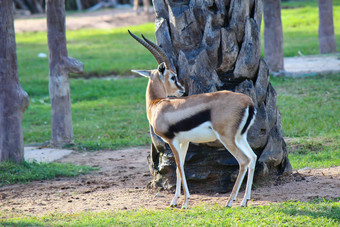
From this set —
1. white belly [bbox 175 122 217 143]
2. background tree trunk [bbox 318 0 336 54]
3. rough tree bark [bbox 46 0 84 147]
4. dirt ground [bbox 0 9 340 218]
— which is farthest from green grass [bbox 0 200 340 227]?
background tree trunk [bbox 318 0 336 54]

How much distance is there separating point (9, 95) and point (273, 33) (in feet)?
25.0

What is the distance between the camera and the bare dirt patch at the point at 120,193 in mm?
5320

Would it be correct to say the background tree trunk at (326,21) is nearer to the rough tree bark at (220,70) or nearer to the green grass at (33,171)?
the rough tree bark at (220,70)

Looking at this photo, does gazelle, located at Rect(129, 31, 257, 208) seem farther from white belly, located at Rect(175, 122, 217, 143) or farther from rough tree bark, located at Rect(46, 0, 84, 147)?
rough tree bark, located at Rect(46, 0, 84, 147)

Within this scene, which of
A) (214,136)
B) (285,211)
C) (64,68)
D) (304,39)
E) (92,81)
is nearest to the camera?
(285,211)

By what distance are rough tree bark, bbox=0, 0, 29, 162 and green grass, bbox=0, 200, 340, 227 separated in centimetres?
189

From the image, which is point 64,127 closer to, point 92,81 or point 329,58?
point 92,81

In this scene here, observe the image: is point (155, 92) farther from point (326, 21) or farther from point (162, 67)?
point (326, 21)

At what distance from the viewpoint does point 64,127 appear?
27.7 feet

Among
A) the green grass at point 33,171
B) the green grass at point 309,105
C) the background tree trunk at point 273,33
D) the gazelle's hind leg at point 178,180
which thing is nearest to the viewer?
the gazelle's hind leg at point 178,180

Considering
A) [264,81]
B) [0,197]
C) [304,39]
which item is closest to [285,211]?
[264,81]

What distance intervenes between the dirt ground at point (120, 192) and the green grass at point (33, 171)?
128mm

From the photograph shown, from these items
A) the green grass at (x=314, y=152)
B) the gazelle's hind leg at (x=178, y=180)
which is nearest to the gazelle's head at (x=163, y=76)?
the gazelle's hind leg at (x=178, y=180)

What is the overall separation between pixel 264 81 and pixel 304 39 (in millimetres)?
13825
